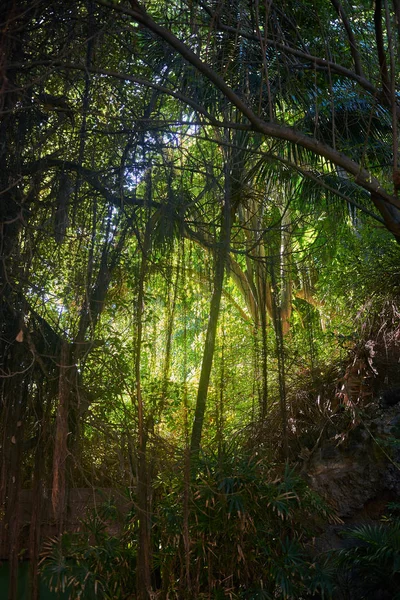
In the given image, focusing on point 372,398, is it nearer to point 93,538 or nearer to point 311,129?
point 311,129

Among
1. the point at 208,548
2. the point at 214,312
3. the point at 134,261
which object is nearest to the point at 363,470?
the point at 208,548

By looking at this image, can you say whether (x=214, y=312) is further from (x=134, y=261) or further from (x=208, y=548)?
(x=208, y=548)

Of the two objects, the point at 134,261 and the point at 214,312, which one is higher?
the point at 134,261

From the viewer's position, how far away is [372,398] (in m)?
5.04

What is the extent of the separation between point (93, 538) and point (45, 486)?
0.99 metres

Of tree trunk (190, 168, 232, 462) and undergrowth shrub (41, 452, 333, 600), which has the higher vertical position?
tree trunk (190, 168, 232, 462)

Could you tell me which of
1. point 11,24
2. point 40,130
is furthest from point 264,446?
point 11,24

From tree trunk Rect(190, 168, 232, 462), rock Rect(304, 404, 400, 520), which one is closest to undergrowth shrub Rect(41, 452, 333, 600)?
tree trunk Rect(190, 168, 232, 462)

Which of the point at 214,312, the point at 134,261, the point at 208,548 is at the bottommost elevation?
the point at 208,548

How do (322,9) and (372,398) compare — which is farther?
(372,398)

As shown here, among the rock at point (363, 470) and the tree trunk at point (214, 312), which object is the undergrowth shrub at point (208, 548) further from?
the rock at point (363, 470)

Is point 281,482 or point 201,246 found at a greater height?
point 201,246

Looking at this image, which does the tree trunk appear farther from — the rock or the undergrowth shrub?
the rock

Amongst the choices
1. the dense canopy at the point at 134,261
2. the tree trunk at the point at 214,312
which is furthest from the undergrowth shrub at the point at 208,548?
the tree trunk at the point at 214,312
